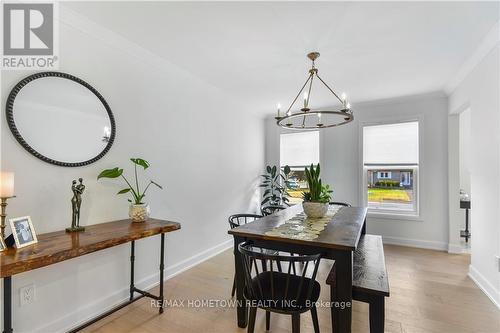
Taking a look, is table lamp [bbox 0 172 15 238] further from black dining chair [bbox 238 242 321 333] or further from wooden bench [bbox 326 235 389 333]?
wooden bench [bbox 326 235 389 333]

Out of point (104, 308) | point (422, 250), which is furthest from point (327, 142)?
point (104, 308)

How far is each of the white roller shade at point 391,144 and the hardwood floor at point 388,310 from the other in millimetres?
1925

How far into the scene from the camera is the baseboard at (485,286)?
2385mm

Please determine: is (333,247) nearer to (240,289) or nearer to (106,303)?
(240,289)

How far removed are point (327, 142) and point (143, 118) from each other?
11.6 ft

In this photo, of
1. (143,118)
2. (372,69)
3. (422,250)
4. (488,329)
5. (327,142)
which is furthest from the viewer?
(327,142)

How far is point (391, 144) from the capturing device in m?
4.44

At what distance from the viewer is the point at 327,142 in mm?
4918

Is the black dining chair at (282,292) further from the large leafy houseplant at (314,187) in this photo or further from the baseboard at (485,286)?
the baseboard at (485,286)

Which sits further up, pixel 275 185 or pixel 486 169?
pixel 486 169

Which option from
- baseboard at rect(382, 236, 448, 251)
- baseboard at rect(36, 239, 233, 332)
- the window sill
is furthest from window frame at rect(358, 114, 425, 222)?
baseboard at rect(36, 239, 233, 332)

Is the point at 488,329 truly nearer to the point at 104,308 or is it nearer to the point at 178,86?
the point at 104,308

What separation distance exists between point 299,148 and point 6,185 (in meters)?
4.64

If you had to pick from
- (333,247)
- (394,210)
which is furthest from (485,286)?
(333,247)
